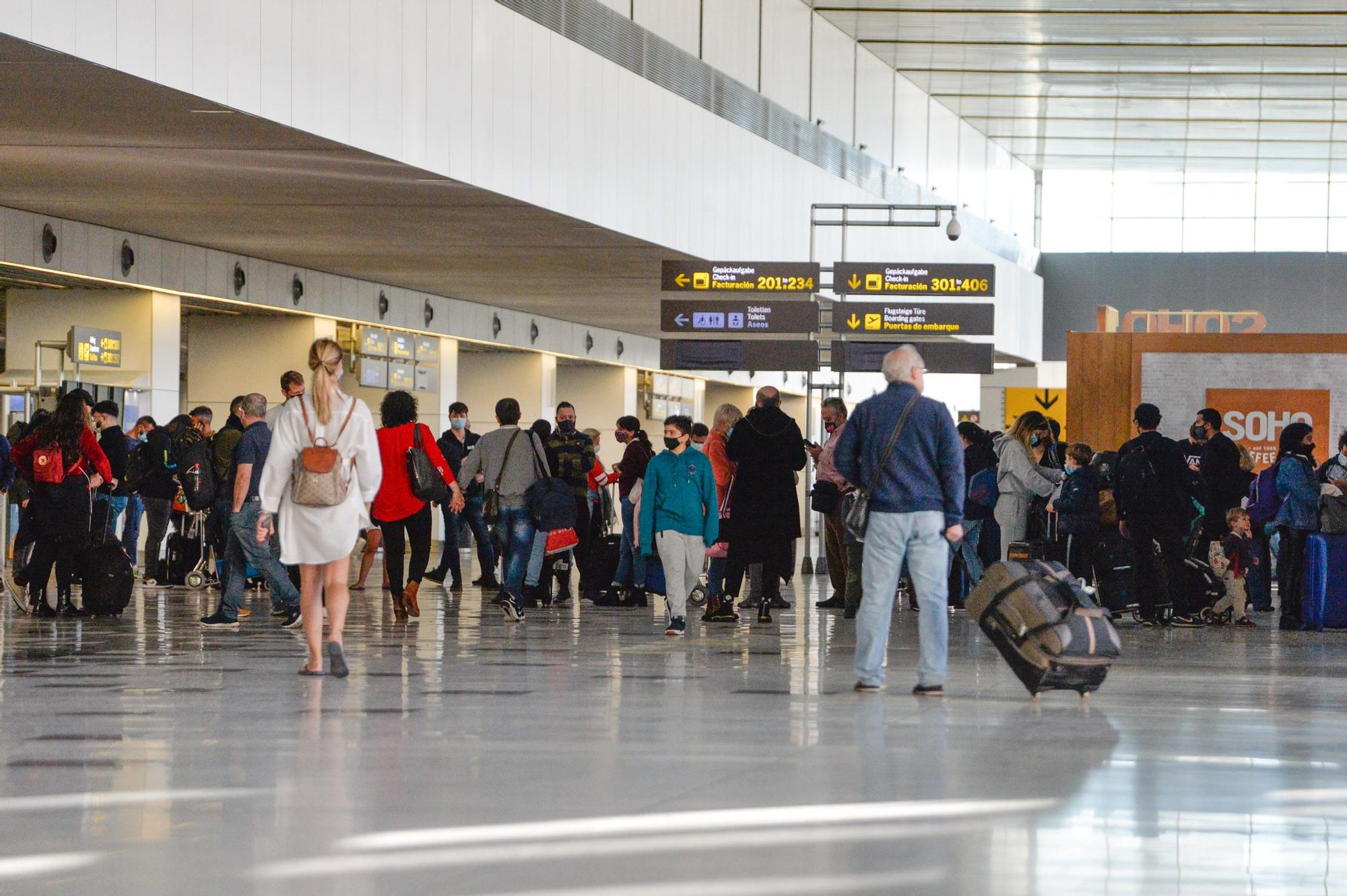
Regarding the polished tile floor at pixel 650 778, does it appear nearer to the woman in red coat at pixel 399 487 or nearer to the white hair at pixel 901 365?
the white hair at pixel 901 365

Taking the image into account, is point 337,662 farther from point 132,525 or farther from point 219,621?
point 132,525

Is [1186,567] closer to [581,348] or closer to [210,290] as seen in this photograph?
[210,290]

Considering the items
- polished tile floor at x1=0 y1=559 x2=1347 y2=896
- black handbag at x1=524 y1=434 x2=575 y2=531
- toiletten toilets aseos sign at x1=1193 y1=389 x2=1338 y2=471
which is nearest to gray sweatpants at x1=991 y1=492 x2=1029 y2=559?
black handbag at x1=524 y1=434 x2=575 y2=531

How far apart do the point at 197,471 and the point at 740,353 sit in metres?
7.55

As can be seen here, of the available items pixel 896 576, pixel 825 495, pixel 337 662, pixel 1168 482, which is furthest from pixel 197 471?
pixel 1168 482

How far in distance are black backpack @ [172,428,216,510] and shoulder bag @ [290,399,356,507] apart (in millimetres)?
5112

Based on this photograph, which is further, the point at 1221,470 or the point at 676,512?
the point at 1221,470

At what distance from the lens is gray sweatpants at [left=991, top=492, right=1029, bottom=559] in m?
15.2

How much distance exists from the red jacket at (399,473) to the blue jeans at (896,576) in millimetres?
5320

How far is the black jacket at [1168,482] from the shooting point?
1438cm

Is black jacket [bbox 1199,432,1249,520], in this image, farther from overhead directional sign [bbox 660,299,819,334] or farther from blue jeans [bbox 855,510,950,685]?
blue jeans [bbox 855,510,950,685]

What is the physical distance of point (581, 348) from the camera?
33.2 meters

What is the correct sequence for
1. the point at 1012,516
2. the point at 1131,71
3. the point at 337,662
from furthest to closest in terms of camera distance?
the point at 1131,71 < the point at 1012,516 < the point at 337,662

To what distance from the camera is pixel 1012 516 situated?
15227 mm
